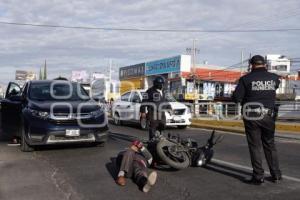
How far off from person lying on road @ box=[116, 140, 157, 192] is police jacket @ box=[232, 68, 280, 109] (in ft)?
5.49

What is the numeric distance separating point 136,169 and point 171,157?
1.13m

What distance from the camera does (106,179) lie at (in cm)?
724

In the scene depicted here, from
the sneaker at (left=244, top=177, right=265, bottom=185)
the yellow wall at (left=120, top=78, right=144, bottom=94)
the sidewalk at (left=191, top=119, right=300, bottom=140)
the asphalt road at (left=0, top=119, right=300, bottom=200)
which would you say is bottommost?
the asphalt road at (left=0, top=119, right=300, bottom=200)

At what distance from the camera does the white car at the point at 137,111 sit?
1695 centimetres

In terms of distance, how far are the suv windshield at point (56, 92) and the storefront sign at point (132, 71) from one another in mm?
47181

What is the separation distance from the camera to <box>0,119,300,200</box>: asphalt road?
20.5 ft

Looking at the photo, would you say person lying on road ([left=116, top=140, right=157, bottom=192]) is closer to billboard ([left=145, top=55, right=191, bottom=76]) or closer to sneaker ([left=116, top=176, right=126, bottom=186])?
sneaker ([left=116, top=176, right=126, bottom=186])

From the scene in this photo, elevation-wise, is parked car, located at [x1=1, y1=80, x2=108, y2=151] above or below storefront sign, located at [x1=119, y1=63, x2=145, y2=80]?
below

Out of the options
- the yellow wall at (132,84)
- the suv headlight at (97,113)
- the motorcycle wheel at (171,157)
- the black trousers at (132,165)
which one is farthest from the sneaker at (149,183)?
the yellow wall at (132,84)

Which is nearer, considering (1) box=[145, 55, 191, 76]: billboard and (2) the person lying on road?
(2) the person lying on road

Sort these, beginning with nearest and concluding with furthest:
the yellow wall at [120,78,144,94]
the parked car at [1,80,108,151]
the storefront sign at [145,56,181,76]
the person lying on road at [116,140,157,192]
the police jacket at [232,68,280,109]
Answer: the person lying on road at [116,140,157,192] < the police jacket at [232,68,280,109] < the parked car at [1,80,108,151] < the storefront sign at [145,56,181,76] < the yellow wall at [120,78,144,94]

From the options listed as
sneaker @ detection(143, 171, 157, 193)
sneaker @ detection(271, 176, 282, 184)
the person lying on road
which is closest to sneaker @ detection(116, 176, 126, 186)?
the person lying on road

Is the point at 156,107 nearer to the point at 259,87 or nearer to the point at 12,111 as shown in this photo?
the point at 259,87

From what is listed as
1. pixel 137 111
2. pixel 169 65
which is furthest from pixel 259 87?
pixel 169 65
